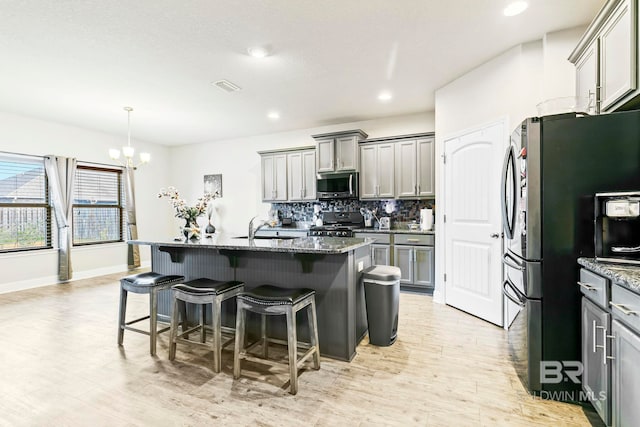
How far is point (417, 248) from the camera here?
173 inches

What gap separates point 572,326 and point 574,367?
0.25 m

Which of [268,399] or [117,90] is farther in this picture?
[117,90]

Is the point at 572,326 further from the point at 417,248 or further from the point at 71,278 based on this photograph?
the point at 71,278

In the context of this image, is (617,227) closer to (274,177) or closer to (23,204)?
(274,177)

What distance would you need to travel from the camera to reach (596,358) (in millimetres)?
1666

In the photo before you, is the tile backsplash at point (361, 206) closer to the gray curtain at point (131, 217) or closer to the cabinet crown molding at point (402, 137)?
the cabinet crown molding at point (402, 137)

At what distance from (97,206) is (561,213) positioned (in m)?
7.35

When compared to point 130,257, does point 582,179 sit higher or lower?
higher

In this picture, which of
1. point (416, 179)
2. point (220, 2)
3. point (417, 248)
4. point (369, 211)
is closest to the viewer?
point (220, 2)

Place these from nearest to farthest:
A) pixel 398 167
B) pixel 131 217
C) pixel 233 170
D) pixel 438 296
Result: pixel 438 296 → pixel 398 167 → pixel 131 217 → pixel 233 170

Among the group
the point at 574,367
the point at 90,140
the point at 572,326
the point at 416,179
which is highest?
the point at 90,140

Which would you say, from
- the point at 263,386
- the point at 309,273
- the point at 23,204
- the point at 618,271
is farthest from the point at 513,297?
the point at 23,204

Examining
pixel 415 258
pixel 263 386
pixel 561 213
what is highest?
pixel 561 213

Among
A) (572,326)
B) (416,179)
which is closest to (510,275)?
(572,326)
